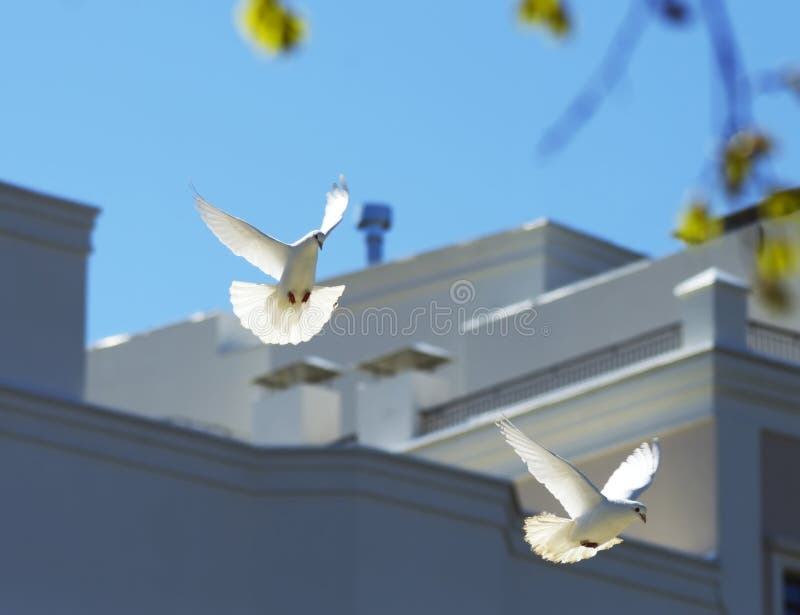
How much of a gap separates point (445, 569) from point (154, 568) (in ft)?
11.3

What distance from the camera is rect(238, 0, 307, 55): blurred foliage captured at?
5.47 metres

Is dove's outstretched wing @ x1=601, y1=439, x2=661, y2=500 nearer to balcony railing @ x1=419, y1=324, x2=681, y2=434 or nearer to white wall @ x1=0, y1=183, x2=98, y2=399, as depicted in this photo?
white wall @ x1=0, y1=183, x2=98, y2=399

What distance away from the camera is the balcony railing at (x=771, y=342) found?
32750 mm

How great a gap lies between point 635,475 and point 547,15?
7278 millimetres

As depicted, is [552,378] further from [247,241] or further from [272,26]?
[272,26]

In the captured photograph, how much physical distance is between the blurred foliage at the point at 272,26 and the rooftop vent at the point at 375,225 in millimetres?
36832

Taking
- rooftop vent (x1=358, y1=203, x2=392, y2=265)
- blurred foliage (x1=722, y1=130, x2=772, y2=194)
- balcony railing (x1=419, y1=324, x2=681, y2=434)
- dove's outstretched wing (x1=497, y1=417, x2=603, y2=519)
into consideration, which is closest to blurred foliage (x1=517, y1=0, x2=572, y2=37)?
blurred foliage (x1=722, y1=130, x2=772, y2=194)

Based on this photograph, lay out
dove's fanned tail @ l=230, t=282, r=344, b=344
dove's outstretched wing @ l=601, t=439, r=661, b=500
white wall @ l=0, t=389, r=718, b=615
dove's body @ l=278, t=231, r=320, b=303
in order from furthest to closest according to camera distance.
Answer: white wall @ l=0, t=389, r=718, b=615
dove's outstretched wing @ l=601, t=439, r=661, b=500
dove's fanned tail @ l=230, t=282, r=344, b=344
dove's body @ l=278, t=231, r=320, b=303

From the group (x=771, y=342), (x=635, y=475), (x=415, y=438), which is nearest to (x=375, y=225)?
(x=415, y=438)

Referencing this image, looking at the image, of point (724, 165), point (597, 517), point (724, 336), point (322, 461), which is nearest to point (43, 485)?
point (322, 461)

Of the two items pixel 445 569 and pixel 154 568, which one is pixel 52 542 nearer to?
pixel 154 568

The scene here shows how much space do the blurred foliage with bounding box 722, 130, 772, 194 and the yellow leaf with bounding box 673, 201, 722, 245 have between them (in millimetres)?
250

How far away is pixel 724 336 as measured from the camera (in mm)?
31734

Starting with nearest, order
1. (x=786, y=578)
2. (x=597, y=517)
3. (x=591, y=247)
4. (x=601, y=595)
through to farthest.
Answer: (x=597, y=517), (x=601, y=595), (x=786, y=578), (x=591, y=247)
